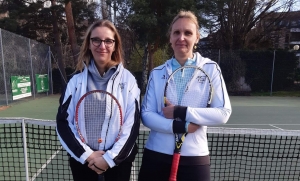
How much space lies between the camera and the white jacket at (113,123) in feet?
5.12

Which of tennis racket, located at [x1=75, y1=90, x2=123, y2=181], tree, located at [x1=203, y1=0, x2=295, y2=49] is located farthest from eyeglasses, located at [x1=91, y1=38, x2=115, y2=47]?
tree, located at [x1=203, y1=0, x2=295, y2=49]

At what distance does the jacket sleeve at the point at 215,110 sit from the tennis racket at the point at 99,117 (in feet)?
1.40

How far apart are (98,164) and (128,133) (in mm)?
241

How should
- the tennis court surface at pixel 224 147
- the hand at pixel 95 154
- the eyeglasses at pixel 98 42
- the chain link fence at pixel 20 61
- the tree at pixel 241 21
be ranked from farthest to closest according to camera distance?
the tree at pixel 241 21, the chain link fence at pixel 20 61, the tennis court surface at pixel 224 147, the eyeglasses at pixel 98 42, the hand at pixel 95 154

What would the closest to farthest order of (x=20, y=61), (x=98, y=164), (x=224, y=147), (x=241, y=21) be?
(x=98, y=164), (x=224, y=147), (x=20, y=61), (x=241, y=21)

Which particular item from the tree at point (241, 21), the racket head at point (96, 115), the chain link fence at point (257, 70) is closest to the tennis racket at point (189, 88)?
the racket head at point (96, 115)

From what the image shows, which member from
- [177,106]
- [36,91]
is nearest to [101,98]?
[177,106]

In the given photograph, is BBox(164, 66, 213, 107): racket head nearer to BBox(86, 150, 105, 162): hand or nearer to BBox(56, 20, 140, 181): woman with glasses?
BBox(56, 20, 140, 181): woman with glasses

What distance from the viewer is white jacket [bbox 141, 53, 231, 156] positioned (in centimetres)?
159

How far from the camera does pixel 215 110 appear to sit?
5.28 ft

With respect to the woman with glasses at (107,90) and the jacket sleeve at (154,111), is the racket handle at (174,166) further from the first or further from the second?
the woman with glasses at (107,90)

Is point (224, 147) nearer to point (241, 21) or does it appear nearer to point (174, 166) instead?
point (174, 166)

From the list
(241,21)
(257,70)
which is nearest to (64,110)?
(257,70)

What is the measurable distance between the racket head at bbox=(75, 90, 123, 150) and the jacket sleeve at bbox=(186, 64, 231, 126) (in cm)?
43
